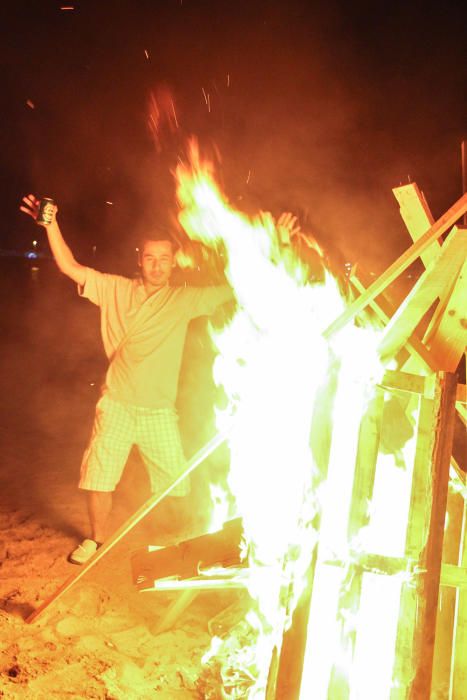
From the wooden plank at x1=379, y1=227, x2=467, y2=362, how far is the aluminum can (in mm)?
2921

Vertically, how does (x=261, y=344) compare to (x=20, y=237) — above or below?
below

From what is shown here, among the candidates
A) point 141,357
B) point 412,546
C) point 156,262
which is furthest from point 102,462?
point 412,546

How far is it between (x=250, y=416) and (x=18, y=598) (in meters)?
2.19

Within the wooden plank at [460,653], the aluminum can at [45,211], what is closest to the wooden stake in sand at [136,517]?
the wooden plank at [460,653]

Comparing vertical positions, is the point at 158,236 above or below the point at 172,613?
above

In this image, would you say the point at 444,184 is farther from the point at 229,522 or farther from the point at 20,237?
the point at 20,237

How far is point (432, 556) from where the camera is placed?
233 cm

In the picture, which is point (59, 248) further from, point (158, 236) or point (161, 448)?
point (161, 448)

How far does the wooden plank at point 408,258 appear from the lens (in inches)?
92.5

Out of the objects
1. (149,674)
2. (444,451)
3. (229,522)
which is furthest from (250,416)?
(149,674)

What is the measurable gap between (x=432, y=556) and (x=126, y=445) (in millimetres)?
2787

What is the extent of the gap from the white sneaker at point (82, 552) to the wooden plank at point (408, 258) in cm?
303

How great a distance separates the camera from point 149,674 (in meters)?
3.14

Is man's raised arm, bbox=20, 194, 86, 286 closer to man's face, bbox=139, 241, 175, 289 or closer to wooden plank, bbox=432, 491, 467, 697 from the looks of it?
man's face, bbox=139, 241, 175, 289
